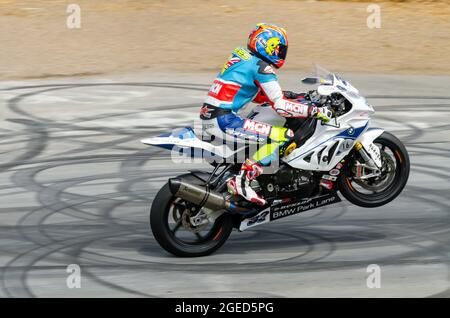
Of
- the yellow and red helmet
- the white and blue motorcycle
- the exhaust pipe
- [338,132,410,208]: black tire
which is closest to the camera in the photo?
the exhaust pipe

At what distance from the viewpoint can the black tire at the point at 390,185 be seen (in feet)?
31.0

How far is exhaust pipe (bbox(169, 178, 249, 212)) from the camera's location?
8.51 m

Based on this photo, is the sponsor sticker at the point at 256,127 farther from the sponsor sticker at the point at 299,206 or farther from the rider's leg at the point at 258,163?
the sponsor sticker at the point at 299,206

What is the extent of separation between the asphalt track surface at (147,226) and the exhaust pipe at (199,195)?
1.65 feet

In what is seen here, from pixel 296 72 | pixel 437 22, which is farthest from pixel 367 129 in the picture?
pixel 437 22

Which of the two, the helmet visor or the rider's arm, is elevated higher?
the helmet visor

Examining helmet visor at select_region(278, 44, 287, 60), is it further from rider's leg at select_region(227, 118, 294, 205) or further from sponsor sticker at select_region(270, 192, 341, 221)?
sponsor sticker at select_region(270, 192, 341, 221)

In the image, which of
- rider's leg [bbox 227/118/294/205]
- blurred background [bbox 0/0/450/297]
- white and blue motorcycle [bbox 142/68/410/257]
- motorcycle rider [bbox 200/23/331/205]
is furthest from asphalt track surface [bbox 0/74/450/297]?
motorcycle rider [bbox 200/23/331/205]

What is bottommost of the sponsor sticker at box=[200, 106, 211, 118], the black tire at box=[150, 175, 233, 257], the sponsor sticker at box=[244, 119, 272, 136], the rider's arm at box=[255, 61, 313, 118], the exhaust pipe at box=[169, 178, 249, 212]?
the black tire at box=[150, 175, 233, 257]

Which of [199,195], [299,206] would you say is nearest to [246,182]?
[199,195]

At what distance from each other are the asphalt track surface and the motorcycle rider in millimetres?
834

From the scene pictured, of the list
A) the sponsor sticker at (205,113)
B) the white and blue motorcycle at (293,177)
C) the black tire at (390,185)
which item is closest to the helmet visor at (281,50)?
the white and blue motorcycle at (293,177)

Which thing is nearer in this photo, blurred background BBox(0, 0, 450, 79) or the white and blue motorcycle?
the white and blue motorcycle

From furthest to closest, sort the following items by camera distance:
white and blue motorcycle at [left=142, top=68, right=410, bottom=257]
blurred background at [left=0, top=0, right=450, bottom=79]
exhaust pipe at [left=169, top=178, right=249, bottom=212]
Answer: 1. blurred background at [left=0, top=0, right=450, bottom=79]
2. white and blue motorcycle at [left=142, top=68, right=410, bottom=257]
3. exhaust pipe at [left=169, top=178, right=249, bottom=212]
